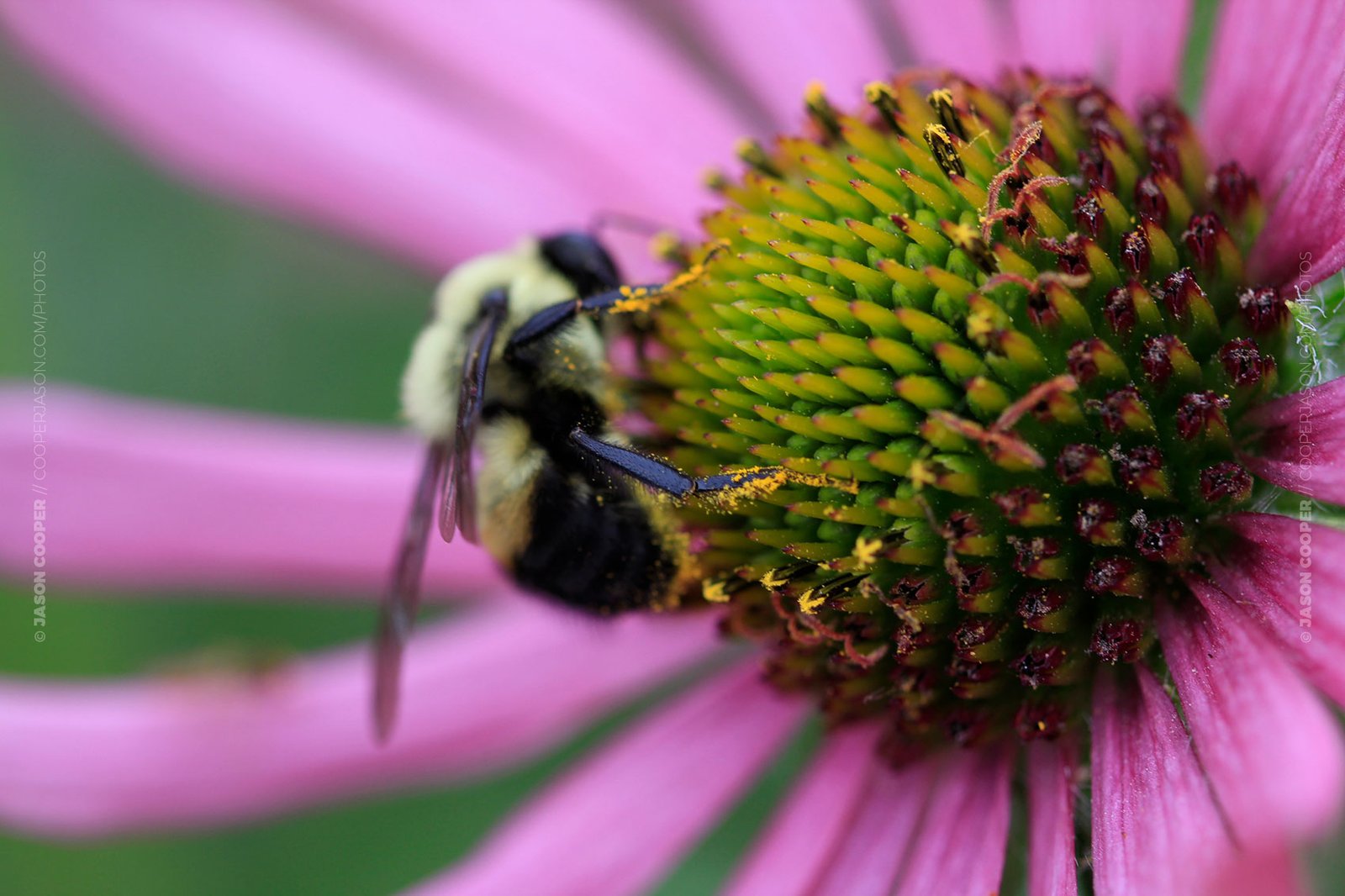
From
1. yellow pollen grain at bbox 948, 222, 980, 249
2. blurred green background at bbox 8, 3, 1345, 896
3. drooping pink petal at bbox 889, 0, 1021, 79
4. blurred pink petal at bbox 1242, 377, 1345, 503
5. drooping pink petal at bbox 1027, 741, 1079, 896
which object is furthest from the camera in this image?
blurred green background at bbox 8, 3, 1345, 896

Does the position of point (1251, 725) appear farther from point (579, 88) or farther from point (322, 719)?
point (579, 88)

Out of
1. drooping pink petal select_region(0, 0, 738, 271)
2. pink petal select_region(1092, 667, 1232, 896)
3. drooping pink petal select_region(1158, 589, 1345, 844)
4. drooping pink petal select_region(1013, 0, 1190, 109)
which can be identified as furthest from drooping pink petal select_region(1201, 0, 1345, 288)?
drooping pink petal select_region(0, 0, 738, 271)

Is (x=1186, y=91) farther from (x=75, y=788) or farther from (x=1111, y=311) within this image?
(x=75, y=788)

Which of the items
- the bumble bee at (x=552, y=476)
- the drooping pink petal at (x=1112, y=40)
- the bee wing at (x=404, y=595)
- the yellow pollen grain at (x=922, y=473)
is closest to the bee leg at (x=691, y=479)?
the bumble bee at (x=552, y=476)

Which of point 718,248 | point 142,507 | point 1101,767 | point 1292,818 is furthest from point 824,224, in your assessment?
point 142,507

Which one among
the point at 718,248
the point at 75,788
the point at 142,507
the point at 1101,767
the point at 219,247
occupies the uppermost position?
the point at 219,247

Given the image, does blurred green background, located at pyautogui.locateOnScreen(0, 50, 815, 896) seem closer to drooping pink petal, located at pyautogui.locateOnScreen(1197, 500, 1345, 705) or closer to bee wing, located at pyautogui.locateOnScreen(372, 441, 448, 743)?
bee wing, located at pyautogui.locateOnScreen(372, 441, 448, 743)

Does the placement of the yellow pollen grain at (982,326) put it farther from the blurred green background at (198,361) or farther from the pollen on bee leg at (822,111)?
the blurred green background at (198,361)
